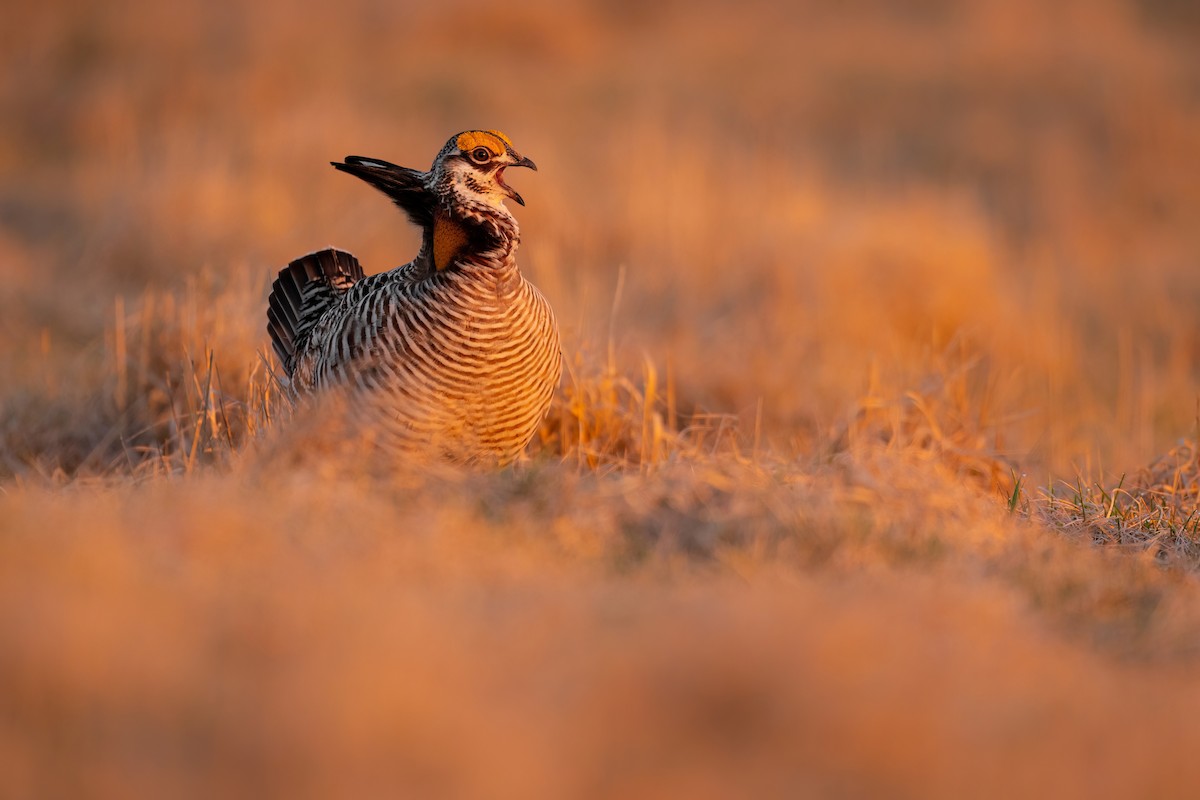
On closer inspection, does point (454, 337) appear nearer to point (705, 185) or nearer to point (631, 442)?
point (631, 442)

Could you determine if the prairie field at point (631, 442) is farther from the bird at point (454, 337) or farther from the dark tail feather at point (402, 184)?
the dark tail feather at point (402, 184)

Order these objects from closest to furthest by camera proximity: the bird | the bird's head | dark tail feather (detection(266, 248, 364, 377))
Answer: the bird
the bird's head
dark tail feather (detection(266, 248, 364, 377))

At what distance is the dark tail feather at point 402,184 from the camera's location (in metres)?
4.62

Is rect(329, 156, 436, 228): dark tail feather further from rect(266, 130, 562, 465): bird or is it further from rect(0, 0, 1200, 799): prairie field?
rect(0, 0, 1200, 799): prairie field

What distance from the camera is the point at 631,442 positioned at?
17.1 ft

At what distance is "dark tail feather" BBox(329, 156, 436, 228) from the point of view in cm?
462

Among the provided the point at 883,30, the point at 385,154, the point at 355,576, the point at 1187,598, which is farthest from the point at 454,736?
the point at 883,30

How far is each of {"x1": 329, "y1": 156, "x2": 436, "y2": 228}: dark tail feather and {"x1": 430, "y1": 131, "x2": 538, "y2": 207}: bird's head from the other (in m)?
0.07

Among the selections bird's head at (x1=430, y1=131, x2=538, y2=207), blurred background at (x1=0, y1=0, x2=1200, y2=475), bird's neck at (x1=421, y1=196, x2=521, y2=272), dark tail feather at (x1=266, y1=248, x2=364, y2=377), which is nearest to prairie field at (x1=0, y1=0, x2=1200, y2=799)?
blurred background at (x1=0, y1=0, x2=1200, y2=475)

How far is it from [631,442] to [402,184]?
1.23 meters

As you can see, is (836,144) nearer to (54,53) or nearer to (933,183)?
(933,183)

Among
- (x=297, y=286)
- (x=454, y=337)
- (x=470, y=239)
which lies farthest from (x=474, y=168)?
(x=297, y=286)

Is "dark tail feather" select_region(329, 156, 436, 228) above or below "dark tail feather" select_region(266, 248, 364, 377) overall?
above

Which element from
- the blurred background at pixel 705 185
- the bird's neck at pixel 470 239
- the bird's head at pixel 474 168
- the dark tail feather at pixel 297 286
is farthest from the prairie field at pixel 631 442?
the bird's head at pixel 474 168
